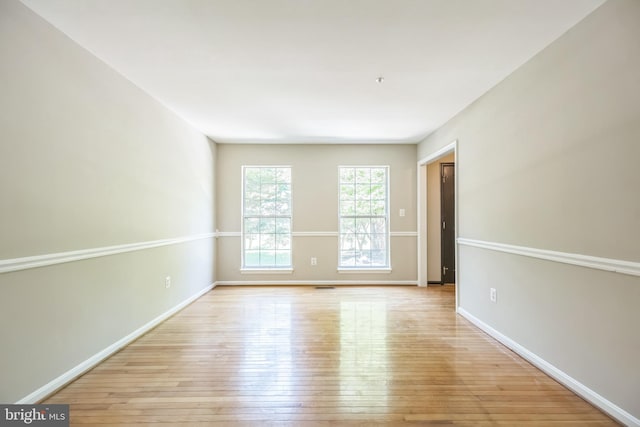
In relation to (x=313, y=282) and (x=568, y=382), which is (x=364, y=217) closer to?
(x=313, y=282)

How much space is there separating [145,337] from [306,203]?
2.99 m

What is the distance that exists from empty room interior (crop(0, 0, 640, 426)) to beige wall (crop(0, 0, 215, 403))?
14 millimetres

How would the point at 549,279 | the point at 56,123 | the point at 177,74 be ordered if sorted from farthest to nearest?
the point at 177,74
the point at 549,279
the point at 56,123

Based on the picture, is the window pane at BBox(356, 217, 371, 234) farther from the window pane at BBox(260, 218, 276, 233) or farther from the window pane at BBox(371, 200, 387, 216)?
the window pane at BBox(260, 218, 276, 233)

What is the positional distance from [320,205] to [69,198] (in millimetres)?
3499

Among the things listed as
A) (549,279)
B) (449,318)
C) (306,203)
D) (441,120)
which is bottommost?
(449,318)

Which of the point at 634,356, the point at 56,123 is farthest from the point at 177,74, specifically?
the point at 634,356

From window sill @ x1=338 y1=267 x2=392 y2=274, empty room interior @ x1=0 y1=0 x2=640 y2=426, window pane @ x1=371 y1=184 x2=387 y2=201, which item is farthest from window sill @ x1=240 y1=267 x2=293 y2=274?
window pane @ x1=371 y1=184 x2=387 y2=201

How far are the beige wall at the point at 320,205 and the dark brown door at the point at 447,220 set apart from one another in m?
0.50

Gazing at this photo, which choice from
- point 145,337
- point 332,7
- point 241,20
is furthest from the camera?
point 145,337

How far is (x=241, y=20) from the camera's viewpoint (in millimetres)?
1865

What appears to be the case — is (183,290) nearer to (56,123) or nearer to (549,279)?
(56,123)

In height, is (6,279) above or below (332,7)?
below

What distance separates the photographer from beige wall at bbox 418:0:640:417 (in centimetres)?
164
